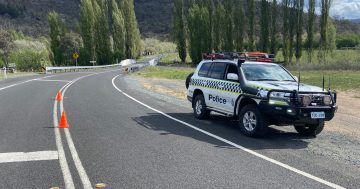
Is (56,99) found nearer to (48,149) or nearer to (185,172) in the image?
(48,149)

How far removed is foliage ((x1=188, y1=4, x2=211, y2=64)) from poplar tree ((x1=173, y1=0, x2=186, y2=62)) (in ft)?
15.6

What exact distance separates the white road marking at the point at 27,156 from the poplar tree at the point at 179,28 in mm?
63989

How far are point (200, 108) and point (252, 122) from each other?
296 centimetres

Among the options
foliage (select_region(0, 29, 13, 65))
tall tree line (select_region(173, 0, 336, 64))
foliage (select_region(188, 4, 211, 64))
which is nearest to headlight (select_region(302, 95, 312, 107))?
tall tree line (select_region(173, 0, 336, 64))

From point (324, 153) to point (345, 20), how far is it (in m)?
163

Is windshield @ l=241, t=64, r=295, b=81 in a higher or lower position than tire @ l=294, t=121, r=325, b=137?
higher

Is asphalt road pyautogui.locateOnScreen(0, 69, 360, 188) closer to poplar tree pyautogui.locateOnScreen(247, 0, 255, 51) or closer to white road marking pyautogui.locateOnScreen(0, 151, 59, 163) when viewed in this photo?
white road marking pyautogui.locateOnScreen(0, 151, 59, 163)

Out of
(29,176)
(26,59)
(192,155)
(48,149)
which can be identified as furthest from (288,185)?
(26,59)

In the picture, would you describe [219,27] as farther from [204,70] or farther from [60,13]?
[60,13]

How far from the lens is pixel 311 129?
10.3 metres

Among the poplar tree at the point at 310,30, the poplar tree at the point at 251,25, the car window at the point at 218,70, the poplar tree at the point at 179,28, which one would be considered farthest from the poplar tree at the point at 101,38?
the car window at the point at 218,70

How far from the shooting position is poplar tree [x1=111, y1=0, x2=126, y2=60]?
79.3m

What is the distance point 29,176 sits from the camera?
638cm

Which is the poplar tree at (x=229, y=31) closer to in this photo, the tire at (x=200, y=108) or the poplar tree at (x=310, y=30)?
the poplar tree at (x=310, y=30)
